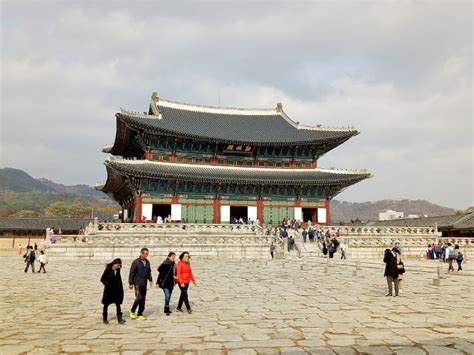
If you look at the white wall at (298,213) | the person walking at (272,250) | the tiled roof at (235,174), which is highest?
the tiled roof at (235,174)

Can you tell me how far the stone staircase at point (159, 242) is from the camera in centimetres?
2883

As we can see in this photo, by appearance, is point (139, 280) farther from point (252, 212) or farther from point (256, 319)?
point (252, 212)

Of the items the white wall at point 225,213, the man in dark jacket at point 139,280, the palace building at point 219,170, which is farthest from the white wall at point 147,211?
the man in dark jacket at point 139,280

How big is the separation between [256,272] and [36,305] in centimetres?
1168

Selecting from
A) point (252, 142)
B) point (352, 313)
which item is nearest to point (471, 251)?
point (252, 142)

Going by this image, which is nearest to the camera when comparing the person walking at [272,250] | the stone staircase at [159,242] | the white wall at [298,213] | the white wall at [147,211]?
the stone staircase at [159,242]

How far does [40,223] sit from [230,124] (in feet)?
87.1

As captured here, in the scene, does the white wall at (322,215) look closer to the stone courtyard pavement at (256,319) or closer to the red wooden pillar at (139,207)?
the red wooden pillar at (139,207)

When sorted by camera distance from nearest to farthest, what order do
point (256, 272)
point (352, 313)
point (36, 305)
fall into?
point (352, 313) < point (36, 305) < point (256, 272)

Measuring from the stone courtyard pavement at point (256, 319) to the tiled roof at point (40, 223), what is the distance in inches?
1415

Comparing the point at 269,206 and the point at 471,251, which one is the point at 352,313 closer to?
the point at 471,251

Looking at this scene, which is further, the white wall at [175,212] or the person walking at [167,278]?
the white wall at [175,212]

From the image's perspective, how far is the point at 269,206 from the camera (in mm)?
44781

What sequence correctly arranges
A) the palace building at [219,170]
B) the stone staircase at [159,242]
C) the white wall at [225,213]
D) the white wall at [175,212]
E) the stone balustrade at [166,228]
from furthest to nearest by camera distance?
the white wall at [225,213]
the white wall at [175,212]
the palace building at [219,170]
the stone balustrade at [166,228]
the stone staircase at [159,242]
